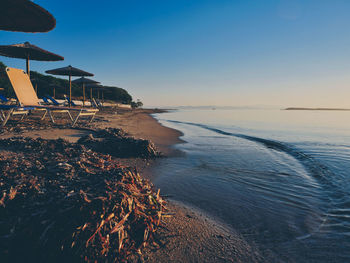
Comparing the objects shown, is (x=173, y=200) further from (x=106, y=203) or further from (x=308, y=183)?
(x=308, y=183)

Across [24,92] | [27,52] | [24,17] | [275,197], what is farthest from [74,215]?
[27,52]

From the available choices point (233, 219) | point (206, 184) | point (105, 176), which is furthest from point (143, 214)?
point (206, 184)

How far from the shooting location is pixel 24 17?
3.45 metres

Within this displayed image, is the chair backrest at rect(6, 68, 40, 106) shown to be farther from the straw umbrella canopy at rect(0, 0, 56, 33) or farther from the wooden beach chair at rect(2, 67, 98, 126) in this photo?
the straw umbrella canopy at rect(0, 0, 56, 33)

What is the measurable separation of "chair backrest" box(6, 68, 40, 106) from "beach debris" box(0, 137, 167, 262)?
6436 mm

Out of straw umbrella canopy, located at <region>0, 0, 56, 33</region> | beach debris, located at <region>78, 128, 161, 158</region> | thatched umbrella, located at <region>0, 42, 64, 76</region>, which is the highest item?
thatched umbrella, located at <region>0, 42, 64, 76</region>

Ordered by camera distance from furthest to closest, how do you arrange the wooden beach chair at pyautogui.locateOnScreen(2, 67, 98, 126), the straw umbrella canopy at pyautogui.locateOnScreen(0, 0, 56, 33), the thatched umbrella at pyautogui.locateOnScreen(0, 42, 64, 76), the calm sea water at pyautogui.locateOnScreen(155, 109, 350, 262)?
the thatched umbrella at pyautogui.locateOnScreen(0, 42, 64, 76)
the wooden beach chair at pyautogui.locateOnScreen(2, 67, 98, 126)
the straw umbrella canopy at pyautogui.locateOnScreen(0, 0, 56, 33)
the calm sea water at pyautogui.locateOnScreen(155, 109, 350, 262)

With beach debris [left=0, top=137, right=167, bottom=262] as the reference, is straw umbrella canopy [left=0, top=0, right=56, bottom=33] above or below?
above

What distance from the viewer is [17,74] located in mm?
6867

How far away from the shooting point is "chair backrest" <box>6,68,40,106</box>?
6.43 meters

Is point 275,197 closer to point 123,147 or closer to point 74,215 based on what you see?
point 74,215

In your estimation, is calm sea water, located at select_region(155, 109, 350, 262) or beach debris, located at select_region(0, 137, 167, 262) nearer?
beach debris, located at select_region(0, 137, 167, 262)

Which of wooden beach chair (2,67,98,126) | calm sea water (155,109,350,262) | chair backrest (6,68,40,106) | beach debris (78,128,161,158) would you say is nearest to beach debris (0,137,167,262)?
calm sea water (155,109,350,262)

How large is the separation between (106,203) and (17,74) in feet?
27.6
